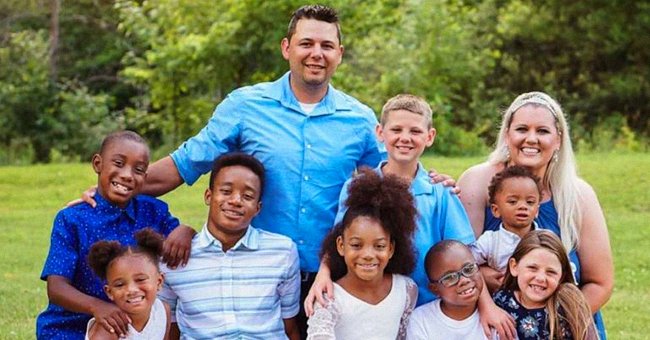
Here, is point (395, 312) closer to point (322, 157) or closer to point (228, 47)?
point (322, 157)

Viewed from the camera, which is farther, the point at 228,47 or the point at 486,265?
the point at 228,47

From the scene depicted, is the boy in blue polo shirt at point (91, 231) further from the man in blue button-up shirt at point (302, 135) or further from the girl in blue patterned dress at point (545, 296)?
the girl in blue patterned dress at point (545, 296)

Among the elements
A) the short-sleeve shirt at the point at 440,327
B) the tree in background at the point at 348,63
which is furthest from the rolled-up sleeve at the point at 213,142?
the tree in background at the point at 348,63

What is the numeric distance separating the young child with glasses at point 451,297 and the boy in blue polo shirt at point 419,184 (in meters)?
0.13

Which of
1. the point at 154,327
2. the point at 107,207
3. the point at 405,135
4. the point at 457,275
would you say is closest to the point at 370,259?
the point at 457,275

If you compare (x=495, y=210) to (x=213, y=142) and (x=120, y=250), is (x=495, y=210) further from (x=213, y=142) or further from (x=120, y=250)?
(x=120, y=250)

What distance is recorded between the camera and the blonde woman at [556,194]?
5.12 metres

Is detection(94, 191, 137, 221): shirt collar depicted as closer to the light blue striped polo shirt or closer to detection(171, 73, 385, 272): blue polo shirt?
the light blue striped polo shirt

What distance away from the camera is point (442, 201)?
496cm

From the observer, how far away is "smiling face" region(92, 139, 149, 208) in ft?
15.8

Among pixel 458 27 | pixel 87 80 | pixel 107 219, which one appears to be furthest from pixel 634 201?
pixel 87 80

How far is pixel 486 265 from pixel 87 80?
2277 cm

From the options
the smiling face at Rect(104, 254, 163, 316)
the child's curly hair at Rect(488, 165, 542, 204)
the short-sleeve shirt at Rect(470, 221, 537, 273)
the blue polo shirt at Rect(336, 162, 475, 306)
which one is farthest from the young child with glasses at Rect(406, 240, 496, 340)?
the smiling face at Rect(104, 254, 163, 316)

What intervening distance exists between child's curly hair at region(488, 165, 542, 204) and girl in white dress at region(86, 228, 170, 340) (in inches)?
59.9
